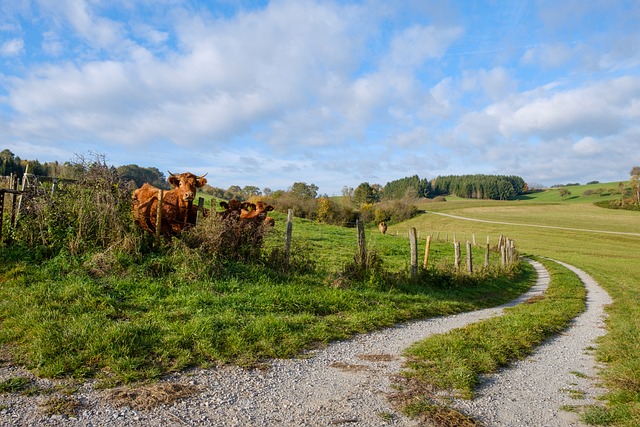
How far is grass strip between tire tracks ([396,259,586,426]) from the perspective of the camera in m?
4.59

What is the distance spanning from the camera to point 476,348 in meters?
6.76

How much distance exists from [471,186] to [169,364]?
15912 centimetres

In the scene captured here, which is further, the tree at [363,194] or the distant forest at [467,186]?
the distant forest at [467,186]

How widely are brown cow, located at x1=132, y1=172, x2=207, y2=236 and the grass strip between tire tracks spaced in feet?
24.7

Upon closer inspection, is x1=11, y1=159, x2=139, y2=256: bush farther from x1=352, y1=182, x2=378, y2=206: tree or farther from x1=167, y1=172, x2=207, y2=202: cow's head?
x1=352, y1=182, x2=378, y2=206: tree

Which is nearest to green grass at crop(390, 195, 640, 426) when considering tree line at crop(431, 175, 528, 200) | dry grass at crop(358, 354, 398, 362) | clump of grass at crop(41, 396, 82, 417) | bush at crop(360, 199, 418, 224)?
dry grass at crop(358, 354, 398, 362)

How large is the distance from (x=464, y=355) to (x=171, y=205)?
8.72 metres

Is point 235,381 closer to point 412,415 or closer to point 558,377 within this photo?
point 412,415

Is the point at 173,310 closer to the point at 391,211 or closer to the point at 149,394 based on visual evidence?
the point at 149,394

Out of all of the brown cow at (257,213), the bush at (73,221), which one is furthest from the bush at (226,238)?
the brown cow at (257,213)

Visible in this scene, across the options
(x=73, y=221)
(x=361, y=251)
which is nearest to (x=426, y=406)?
(x=361, y=251)

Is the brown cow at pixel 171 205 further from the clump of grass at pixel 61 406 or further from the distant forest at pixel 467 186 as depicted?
the distant forest at pixel 467 186

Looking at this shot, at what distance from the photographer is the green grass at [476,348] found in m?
5.34

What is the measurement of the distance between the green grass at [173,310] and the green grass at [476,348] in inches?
57.2
